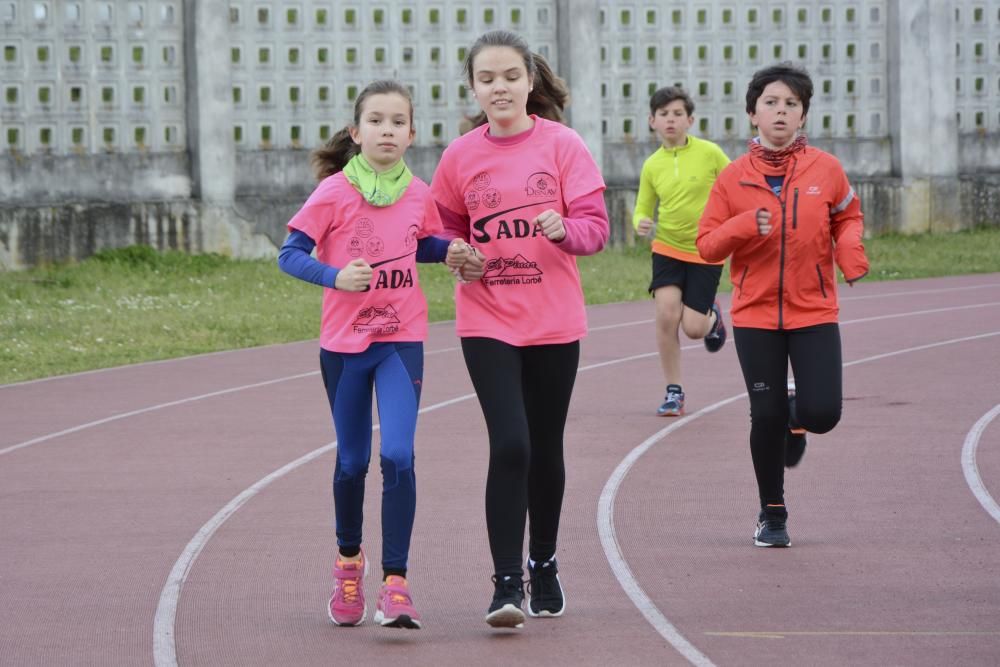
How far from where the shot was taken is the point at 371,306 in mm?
5754

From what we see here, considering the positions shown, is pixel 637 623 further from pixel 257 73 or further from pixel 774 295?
pixel 257 73

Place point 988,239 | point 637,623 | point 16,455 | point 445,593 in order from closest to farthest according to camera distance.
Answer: point 637,623 → point 445,593 → point 16,455 → point 988,239

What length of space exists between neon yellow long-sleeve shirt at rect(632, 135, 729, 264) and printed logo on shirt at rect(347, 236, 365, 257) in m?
4.96

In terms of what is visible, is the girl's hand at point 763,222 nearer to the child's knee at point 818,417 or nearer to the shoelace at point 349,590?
the child's knee at point 818,417

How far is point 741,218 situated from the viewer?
21.7ft

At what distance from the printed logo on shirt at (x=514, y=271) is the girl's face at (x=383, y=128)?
0.56m

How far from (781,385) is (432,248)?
1834 millimetres

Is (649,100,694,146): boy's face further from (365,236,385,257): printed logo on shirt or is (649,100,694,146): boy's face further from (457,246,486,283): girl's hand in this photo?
(457,246,486,283): girl's hand

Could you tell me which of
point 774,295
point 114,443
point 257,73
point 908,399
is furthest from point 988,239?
point 774,295

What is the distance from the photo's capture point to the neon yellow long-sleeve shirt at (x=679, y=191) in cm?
1073

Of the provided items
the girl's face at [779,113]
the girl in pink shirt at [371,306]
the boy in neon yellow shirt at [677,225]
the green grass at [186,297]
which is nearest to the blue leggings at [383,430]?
the girl in pink shirt at [371,306]

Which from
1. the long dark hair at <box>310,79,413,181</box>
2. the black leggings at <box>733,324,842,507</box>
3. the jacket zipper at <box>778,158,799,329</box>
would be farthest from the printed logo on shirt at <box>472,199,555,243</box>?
the black leggings at <box>733,324,842,507</box>

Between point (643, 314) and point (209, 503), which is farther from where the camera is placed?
point (643, 314)

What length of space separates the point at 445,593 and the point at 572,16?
1891 cm
